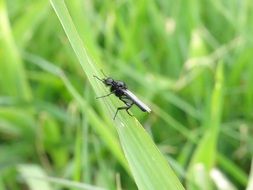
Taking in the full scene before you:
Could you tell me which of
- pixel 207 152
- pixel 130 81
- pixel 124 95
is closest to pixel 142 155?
pixel 124 95

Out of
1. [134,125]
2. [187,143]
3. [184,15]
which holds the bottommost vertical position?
[187,143]

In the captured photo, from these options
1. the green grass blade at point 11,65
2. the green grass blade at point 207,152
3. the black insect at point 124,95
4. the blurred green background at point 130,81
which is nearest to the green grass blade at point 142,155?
the black insect at point 124,95

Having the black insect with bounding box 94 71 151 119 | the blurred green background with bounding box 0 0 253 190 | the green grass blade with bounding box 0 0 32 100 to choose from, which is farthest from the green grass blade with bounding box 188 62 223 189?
the green grass blade with bounding box 0 0 32 100

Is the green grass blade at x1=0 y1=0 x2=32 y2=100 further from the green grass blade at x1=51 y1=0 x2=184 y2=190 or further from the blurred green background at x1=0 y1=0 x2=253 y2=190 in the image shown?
the green grass blade at x1=51 y1=0 x2=184 y2=190

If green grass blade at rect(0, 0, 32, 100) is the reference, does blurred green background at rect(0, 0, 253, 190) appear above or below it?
below

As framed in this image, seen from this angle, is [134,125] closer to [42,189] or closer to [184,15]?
[42,189]

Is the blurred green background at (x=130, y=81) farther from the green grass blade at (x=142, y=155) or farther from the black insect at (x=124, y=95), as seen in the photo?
the green grass blade at (x=142, y=155)

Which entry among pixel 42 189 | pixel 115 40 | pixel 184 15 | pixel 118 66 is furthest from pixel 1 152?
pixel 184 15

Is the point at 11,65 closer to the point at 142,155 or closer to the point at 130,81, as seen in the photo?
the point at 130,81

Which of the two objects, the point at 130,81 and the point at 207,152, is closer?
the point at 207,152
